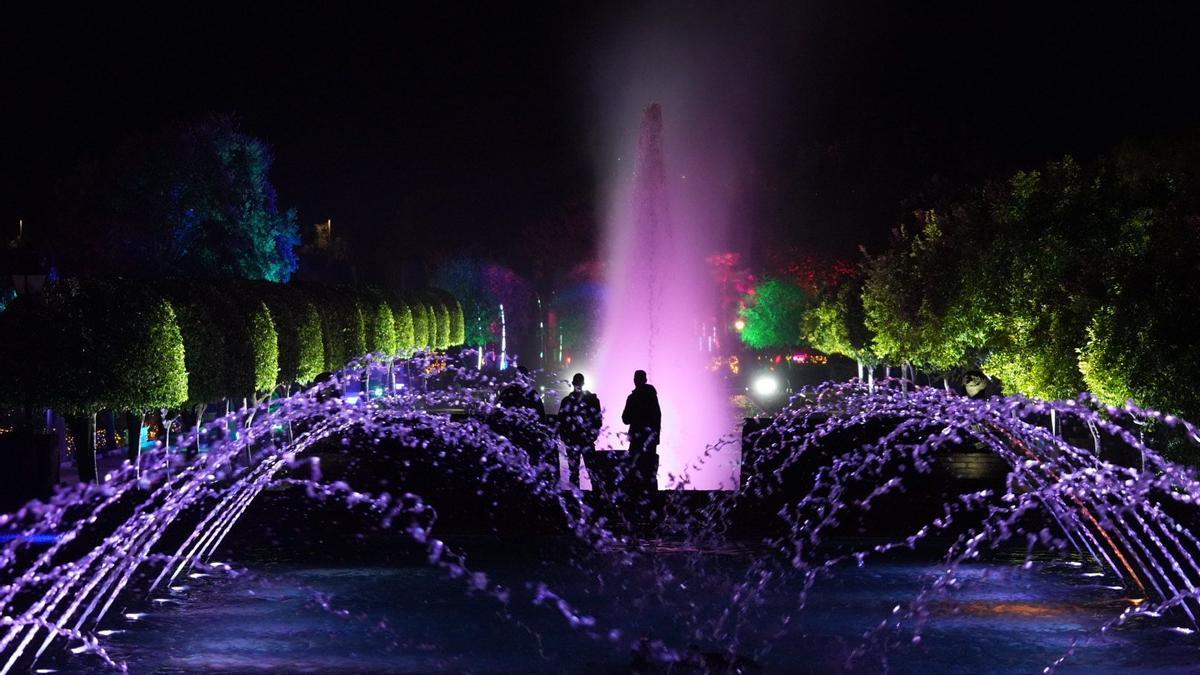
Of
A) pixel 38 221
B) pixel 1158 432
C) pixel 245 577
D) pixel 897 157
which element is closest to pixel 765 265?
pixel 897 157

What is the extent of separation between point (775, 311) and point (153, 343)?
54365 millimetres

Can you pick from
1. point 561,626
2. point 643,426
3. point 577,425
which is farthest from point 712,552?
point 577,425

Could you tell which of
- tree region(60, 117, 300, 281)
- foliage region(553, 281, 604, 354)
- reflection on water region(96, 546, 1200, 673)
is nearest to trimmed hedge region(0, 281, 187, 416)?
reflection on water region(96, 546, 1200, 673)

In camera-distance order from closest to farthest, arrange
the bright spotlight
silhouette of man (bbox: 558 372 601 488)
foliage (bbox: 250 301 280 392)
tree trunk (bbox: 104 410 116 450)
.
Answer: silhouette of man (bbox: 558 372 601 488) → foliage (bbox: 250 301 280 392) → tree trunk (bbox: 104 410 116 450) → the bright spotlight

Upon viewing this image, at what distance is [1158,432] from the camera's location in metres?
22.4

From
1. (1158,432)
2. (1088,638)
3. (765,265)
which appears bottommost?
(1088,638)

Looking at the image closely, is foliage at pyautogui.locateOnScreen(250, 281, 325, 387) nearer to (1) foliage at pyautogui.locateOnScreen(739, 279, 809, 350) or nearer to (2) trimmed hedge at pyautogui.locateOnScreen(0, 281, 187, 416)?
(2) trimmed hedge at pyautogui.locateOnScreen(0, 281, 187, 416)

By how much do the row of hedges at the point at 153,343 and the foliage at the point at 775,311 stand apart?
41.4 metres

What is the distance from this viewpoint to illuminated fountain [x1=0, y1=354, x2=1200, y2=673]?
10.2 m

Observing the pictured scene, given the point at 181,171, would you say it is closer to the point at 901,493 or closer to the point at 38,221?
the point at 38,221

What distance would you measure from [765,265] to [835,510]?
5821cm

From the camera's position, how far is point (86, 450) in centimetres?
2267

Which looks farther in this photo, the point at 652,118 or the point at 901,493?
the point at 652,118

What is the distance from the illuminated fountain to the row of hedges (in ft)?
6.83
